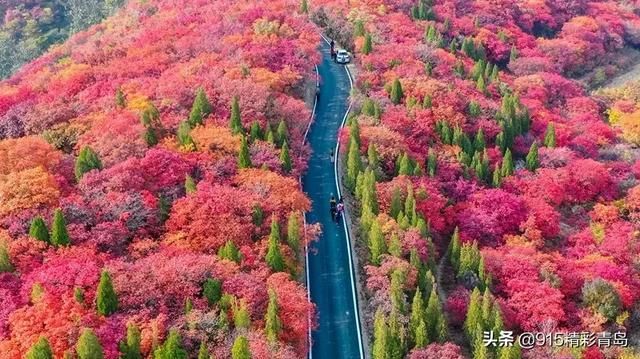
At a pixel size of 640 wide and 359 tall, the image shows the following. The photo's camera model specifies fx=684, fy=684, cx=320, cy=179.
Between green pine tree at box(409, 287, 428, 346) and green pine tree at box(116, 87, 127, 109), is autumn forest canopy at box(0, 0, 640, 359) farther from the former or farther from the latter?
green pine tree at box(116, 87, 127, 109)

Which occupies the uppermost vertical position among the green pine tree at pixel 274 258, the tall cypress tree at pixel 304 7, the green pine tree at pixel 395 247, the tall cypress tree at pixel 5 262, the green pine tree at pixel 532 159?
the tall cypress tree at pixel 5 262

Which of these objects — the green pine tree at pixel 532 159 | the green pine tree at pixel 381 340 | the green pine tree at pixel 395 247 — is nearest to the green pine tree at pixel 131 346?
the green pine tree at pixel 381 340

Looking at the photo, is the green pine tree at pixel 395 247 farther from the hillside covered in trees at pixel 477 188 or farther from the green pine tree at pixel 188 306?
the green pine tree at pixel 188 306

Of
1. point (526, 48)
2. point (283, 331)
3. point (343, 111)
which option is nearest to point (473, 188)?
point (343, 111)

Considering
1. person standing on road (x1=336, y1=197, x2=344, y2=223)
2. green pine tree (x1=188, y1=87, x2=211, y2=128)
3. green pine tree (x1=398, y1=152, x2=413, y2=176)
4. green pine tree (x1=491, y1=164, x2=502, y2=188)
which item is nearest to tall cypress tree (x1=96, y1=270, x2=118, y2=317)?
person standing on road (x1=336, y1=197, x2=344, y2=223)

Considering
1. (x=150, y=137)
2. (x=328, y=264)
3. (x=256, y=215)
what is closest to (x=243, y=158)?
(x=256, y=215)

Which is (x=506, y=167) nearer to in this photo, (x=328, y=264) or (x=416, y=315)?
(x=328, y=264)
